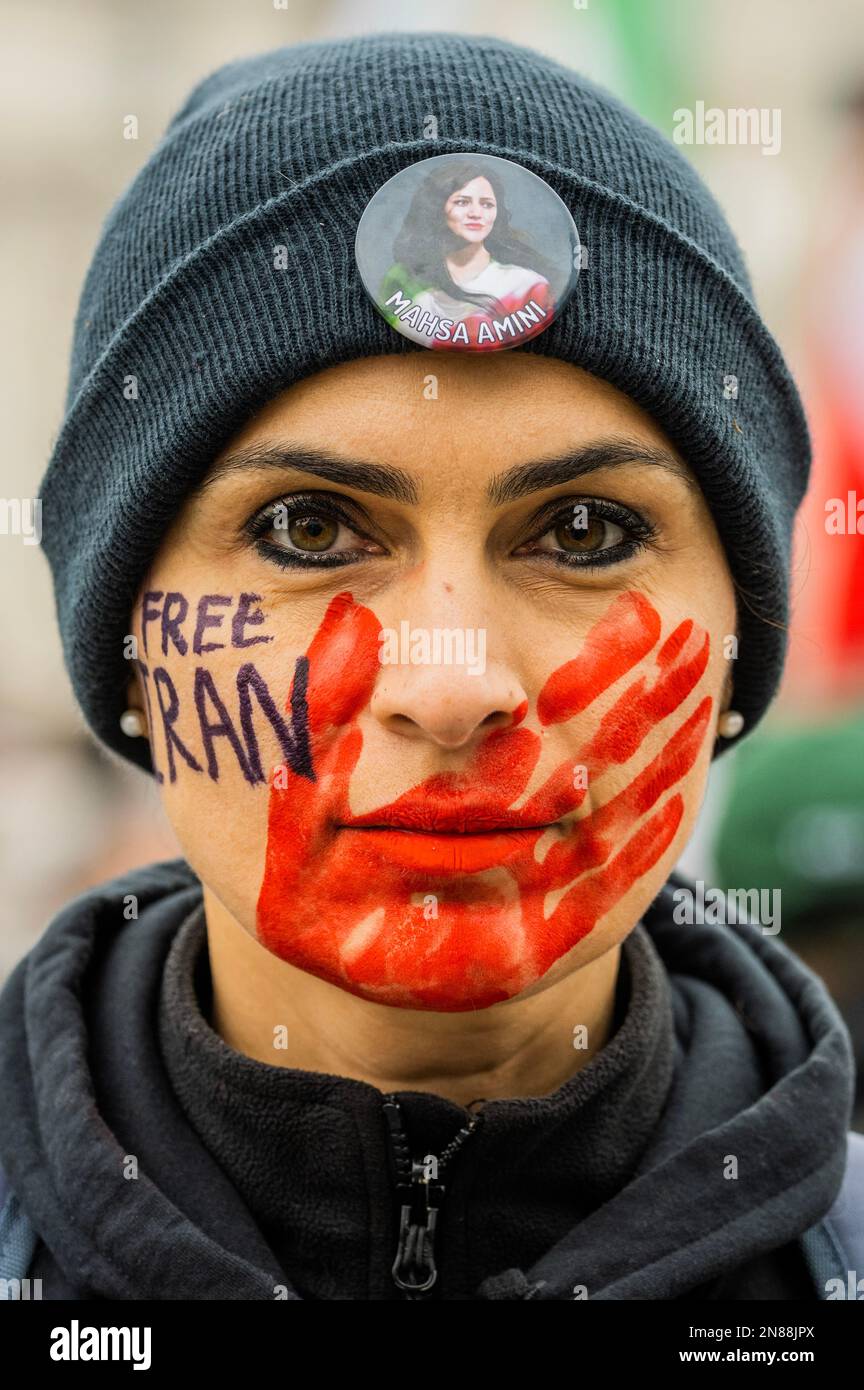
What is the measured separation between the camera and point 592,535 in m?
2.48

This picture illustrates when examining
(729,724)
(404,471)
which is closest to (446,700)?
(404,471)

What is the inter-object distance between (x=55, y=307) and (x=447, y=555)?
7.78m

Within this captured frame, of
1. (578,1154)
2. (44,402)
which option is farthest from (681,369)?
(44,402)

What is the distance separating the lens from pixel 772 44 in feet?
29.8

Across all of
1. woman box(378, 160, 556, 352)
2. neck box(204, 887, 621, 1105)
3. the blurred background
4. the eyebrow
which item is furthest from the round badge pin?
the blurred background

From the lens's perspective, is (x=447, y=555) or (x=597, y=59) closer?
(x=447, y=555)

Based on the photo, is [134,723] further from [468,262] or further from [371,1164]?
[468,262]

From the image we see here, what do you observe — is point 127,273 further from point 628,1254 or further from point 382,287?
point 628,1254

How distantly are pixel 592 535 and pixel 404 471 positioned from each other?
35 cm

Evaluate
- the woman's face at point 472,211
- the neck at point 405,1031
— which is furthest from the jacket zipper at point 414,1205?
the woman's face at point 472,211

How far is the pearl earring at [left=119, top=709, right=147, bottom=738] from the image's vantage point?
2.79 meters

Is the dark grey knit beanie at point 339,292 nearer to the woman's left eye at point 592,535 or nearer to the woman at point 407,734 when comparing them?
the woman at point 407,734

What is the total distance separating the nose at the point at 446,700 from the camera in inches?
86.2

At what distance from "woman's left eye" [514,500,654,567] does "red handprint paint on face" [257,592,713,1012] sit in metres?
0.08
